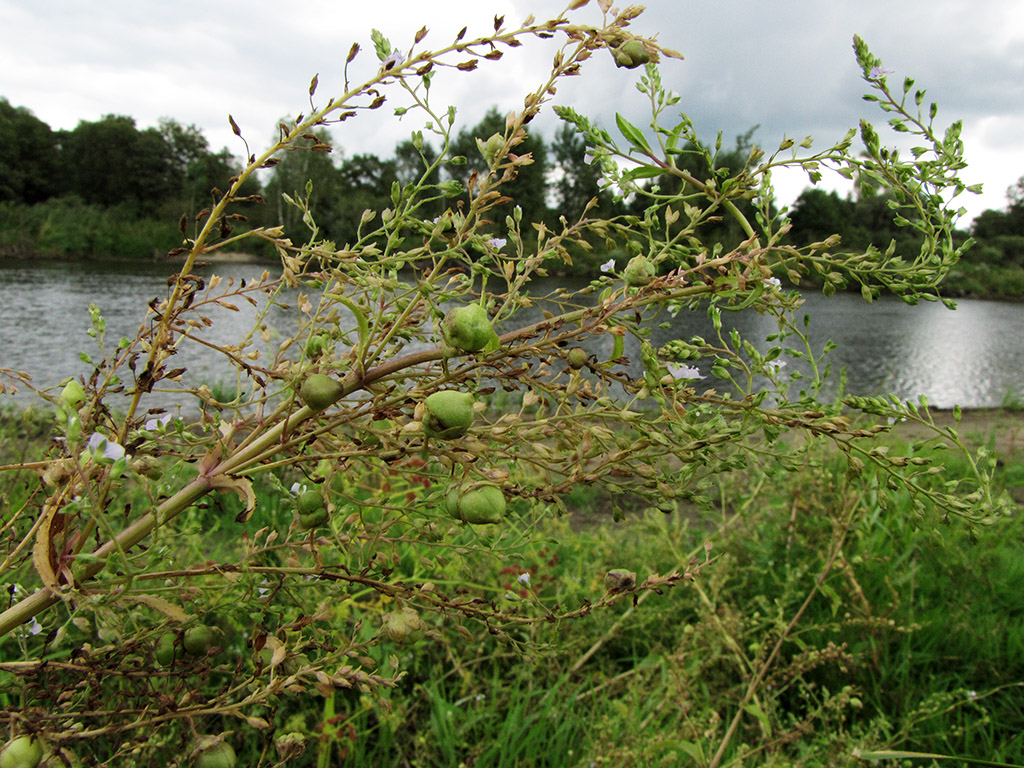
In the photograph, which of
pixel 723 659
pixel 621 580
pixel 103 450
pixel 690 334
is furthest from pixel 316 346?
pixel 690 334

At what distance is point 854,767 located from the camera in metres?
1.64

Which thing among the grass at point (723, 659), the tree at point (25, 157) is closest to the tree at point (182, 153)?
the tree at point (25, 157)

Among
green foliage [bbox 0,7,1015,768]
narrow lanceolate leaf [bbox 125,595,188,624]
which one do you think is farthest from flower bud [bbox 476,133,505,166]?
narrow lanceolate leaf [bbox 125,595,188,624]

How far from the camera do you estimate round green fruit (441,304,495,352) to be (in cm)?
62

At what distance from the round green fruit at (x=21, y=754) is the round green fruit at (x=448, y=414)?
1.66ft

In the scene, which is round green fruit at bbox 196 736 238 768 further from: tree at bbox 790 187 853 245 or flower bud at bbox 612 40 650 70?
tree at bbox 790 187 853 245

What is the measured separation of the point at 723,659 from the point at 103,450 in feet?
8.28

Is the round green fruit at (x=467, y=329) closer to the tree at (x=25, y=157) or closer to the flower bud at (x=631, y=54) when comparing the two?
the flower bud at (x=631, y=54)

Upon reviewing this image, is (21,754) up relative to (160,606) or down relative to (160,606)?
down

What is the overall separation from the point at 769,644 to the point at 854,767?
1.00 meters

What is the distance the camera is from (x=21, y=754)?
0.63 m

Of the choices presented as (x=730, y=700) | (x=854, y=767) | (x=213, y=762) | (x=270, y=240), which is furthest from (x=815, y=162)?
(x=730, y=700)

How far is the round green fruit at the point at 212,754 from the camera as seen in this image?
0.74 meters

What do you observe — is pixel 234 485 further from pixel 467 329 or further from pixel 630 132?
pixel 630 132
